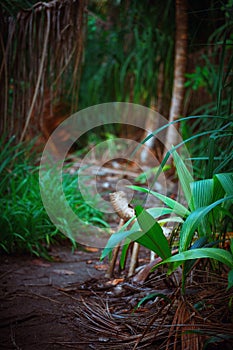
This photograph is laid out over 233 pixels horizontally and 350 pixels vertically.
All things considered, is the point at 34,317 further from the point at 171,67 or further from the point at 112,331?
the point at 171,67

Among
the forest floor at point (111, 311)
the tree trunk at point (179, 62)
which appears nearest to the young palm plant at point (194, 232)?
the forest floor at point (111, 311)

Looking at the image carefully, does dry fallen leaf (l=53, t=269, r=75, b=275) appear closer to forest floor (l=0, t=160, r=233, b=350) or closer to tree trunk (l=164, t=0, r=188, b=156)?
forest floor (l=0, t=160, r=233, b=350)

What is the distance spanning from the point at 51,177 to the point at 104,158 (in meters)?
1.58

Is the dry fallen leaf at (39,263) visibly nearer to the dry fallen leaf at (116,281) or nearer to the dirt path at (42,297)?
the dirt path at (42,297)

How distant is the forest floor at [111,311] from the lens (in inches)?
47.6

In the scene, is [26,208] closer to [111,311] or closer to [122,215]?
[122,215]

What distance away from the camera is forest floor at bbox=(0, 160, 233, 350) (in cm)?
121

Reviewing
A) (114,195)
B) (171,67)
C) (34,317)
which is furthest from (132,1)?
(34,317)

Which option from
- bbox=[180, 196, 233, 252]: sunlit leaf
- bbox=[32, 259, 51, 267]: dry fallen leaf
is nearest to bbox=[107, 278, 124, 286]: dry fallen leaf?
bbox=[32, 259, 51, 267]: dry fallen leaf

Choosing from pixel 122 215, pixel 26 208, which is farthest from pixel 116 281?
pixel 26 208

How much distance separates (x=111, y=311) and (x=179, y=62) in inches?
90.4

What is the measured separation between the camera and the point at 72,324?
1396mm

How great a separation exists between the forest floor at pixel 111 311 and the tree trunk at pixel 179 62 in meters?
1.68

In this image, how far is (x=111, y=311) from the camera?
150 centimetres
